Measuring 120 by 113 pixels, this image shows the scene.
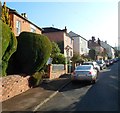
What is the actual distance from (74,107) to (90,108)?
0.69 meters

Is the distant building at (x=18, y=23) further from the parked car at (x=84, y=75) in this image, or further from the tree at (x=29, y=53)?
the parked car at (x=84, y=75)

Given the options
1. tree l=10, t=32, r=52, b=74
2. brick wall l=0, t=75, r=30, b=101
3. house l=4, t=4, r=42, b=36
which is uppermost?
house l=4, t=4, r=42, b=36

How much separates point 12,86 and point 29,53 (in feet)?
12.5

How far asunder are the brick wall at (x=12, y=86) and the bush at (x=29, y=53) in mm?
1198

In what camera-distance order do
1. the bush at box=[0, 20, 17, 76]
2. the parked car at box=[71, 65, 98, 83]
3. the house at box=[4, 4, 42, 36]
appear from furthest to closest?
the house at box=[4, 4, 42, 36], the parked car at box=[71, 65, 98, 83], the bush at box=[0, 20, 17, 76]

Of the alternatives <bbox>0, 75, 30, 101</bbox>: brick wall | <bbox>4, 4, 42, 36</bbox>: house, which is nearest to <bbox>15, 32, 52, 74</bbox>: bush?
<bbox>0, 75, 30, 101</bbox>: brick wall

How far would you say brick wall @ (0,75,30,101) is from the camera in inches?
508

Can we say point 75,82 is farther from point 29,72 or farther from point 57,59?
point 57,59

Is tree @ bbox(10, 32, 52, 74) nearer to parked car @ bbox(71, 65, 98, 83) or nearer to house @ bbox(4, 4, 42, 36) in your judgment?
parked car @ bbox(71, 65, 98, 83)

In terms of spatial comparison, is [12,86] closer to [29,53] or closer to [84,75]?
[29,53]

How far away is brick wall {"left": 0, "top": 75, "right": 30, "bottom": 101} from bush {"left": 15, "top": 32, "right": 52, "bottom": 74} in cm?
120

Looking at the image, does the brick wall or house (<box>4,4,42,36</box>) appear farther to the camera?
house (<box>4,4,42,36</box>)

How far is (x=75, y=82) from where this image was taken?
71.2ft

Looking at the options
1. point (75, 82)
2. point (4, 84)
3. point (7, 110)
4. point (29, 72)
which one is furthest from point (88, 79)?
point (7, 110)
